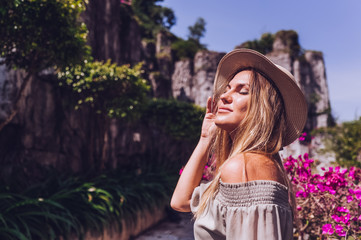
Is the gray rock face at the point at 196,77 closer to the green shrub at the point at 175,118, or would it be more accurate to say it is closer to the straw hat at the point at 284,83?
the green shrub at the point at 175,118

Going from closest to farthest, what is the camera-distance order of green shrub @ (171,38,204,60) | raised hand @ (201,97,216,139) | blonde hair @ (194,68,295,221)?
1. blonde hair @ (194,68,295,221)
2. raised hand @ (201,97,216,139)
3. green shrub @ (171,38,204,60)

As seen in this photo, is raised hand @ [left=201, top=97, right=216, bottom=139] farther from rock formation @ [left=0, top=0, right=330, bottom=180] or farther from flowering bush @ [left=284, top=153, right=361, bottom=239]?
flowering bush @ [left=284, top=153, right=361, bottom=239]

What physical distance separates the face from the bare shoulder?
0.21m

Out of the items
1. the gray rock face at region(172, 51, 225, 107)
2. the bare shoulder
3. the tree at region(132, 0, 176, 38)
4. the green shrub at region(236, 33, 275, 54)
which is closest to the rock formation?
the gray rock face at region(172, 51, 225, 107)

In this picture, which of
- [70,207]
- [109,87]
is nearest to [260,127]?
[70,207]

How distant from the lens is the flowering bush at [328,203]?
2803 mm

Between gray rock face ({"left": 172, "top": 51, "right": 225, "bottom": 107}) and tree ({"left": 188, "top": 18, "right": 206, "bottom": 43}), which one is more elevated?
tree ({"left": 188, "top": 18, "right": 206, "bottom": 43})

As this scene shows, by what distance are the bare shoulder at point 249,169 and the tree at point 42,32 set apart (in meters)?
4.21

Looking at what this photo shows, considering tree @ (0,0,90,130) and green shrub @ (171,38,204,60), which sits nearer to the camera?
tree @ (0,0,90,130)

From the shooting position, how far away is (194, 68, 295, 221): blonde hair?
4.30ft

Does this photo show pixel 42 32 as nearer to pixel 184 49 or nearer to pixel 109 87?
pixel 109 87

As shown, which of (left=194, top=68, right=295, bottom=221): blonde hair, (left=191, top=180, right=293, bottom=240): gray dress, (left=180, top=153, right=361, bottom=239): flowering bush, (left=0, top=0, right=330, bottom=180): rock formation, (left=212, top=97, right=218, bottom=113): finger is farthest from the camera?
(left=0, top=0, right=330, bottom=180): rock formation

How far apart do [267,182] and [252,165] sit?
0.09m

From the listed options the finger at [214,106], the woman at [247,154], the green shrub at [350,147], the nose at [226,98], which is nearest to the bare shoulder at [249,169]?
the woman at [247,154]
